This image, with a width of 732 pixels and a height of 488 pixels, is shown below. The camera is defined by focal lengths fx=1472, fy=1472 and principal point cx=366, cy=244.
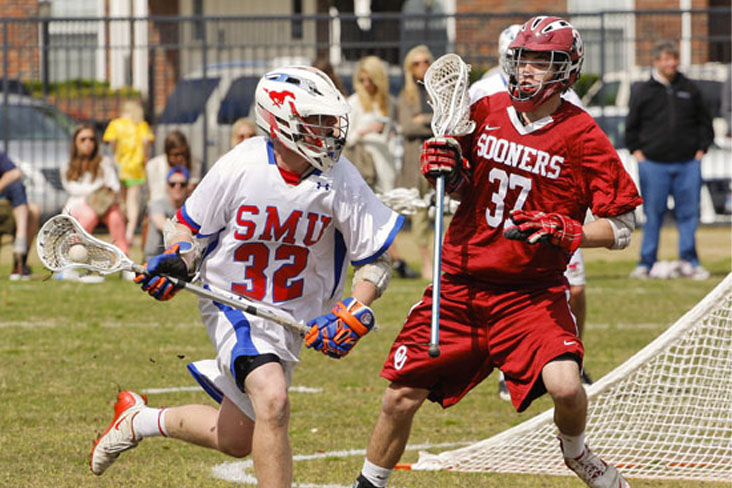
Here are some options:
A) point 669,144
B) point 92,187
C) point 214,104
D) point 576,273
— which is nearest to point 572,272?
point 576,273

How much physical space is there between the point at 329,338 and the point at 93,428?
2.35 meters

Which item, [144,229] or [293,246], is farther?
[144,229]

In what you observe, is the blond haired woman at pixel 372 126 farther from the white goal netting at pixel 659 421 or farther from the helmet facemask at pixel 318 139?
the helmet facemask at pixel 318 139

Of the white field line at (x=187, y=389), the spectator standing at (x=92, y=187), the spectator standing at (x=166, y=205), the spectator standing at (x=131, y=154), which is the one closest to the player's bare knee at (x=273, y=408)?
the white field line at (x=187, y=389)

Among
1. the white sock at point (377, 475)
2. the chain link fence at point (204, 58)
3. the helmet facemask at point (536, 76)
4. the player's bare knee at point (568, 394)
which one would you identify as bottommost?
the white sock at point (377, 475)

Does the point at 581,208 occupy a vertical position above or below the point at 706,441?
above

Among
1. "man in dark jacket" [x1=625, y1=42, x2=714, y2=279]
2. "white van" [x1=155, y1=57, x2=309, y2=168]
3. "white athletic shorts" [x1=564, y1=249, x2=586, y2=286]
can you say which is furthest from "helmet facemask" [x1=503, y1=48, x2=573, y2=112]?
"white van" [x1=155, y1=57, x2=309, y2=168]

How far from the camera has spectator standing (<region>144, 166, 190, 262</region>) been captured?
37.9 ft

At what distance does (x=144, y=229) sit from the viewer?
490 inches

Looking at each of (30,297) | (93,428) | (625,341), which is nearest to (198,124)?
(30,297)

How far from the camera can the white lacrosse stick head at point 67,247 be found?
4918 millimetres

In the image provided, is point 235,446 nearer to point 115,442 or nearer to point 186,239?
point 115,442

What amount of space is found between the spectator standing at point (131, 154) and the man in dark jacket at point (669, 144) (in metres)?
4.49

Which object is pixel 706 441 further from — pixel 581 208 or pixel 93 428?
pixel 93 428
